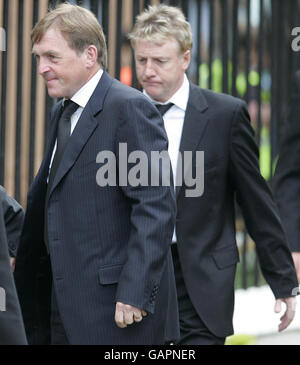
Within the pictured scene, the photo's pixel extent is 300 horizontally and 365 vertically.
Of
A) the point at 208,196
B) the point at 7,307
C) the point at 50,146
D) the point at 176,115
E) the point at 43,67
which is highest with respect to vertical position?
the point at 43,67

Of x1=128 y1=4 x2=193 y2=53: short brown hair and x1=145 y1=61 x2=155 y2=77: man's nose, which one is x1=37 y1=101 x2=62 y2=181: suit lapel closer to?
x1=145 y1=61 x2=155 y2=77: man's nose

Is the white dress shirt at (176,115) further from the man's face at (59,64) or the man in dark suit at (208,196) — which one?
the man's face at (59,64)

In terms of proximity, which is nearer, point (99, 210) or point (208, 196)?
point (99, 210)

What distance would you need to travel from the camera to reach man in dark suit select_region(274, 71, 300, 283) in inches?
191

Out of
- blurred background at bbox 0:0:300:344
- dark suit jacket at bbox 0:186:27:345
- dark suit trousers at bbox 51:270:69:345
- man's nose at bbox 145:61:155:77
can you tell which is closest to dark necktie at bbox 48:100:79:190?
dark suit trousers at bbox 51:270:69:345

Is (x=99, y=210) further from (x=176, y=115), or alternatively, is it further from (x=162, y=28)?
(x=162, y=28)

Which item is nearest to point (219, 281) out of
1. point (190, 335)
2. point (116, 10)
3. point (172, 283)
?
point (190, 335)

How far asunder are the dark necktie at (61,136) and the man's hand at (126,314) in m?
0.54

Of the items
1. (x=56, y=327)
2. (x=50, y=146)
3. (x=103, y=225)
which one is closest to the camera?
(x=103, y=225)

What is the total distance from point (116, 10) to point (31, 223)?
2.47 metres

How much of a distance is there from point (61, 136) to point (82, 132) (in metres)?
0.16

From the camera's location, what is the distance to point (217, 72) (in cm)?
740

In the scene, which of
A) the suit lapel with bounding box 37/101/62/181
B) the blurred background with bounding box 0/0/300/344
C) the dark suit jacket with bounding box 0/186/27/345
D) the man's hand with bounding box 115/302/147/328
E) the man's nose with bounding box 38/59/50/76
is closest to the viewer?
the dark suit jacket with bounding box 0/186/27/345

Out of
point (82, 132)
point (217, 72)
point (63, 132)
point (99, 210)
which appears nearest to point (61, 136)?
point (63, 132)
